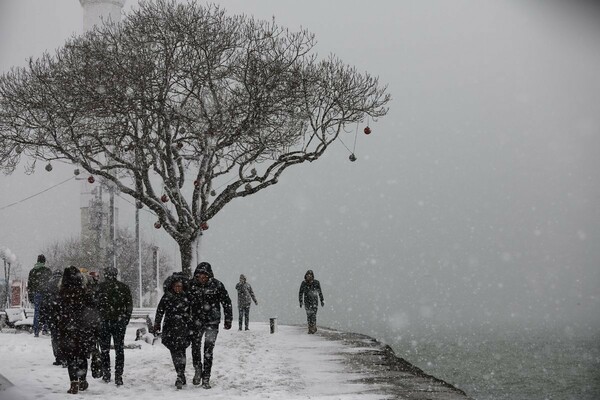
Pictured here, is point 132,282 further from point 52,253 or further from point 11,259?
point 52,253

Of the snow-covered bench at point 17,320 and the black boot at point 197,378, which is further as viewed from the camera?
the snow-covered bench at point 17,320

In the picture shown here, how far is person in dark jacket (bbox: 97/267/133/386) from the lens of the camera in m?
11.9

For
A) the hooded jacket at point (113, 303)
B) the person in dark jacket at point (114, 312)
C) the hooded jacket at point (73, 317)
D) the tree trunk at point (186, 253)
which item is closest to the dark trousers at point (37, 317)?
the tree trunk at point (186, 253)

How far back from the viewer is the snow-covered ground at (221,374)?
11.3m

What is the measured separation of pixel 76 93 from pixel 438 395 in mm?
14032

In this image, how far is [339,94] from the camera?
2339 centimetres

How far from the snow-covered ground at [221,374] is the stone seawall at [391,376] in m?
0.29

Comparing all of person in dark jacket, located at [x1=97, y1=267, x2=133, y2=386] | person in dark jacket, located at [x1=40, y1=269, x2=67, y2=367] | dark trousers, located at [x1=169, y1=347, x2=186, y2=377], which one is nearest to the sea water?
person in dark jacket, located at [x1=40, y1=269, x2=67, y2=367]

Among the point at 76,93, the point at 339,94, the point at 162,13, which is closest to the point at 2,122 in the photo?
the point at 76,93

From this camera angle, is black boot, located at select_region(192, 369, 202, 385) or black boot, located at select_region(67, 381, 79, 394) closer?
black boot, located at select_region(67, 381, 79, 394)

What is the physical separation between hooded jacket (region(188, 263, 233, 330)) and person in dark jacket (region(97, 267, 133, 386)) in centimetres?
105

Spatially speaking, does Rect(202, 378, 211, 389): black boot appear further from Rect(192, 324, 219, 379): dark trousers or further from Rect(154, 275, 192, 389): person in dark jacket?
Rect(154, 275, 192, 389): person in dark jacket

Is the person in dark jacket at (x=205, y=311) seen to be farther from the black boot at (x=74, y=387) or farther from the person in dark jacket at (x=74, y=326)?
the black boot at (x=74, y=387)

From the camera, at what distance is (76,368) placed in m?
11.1
